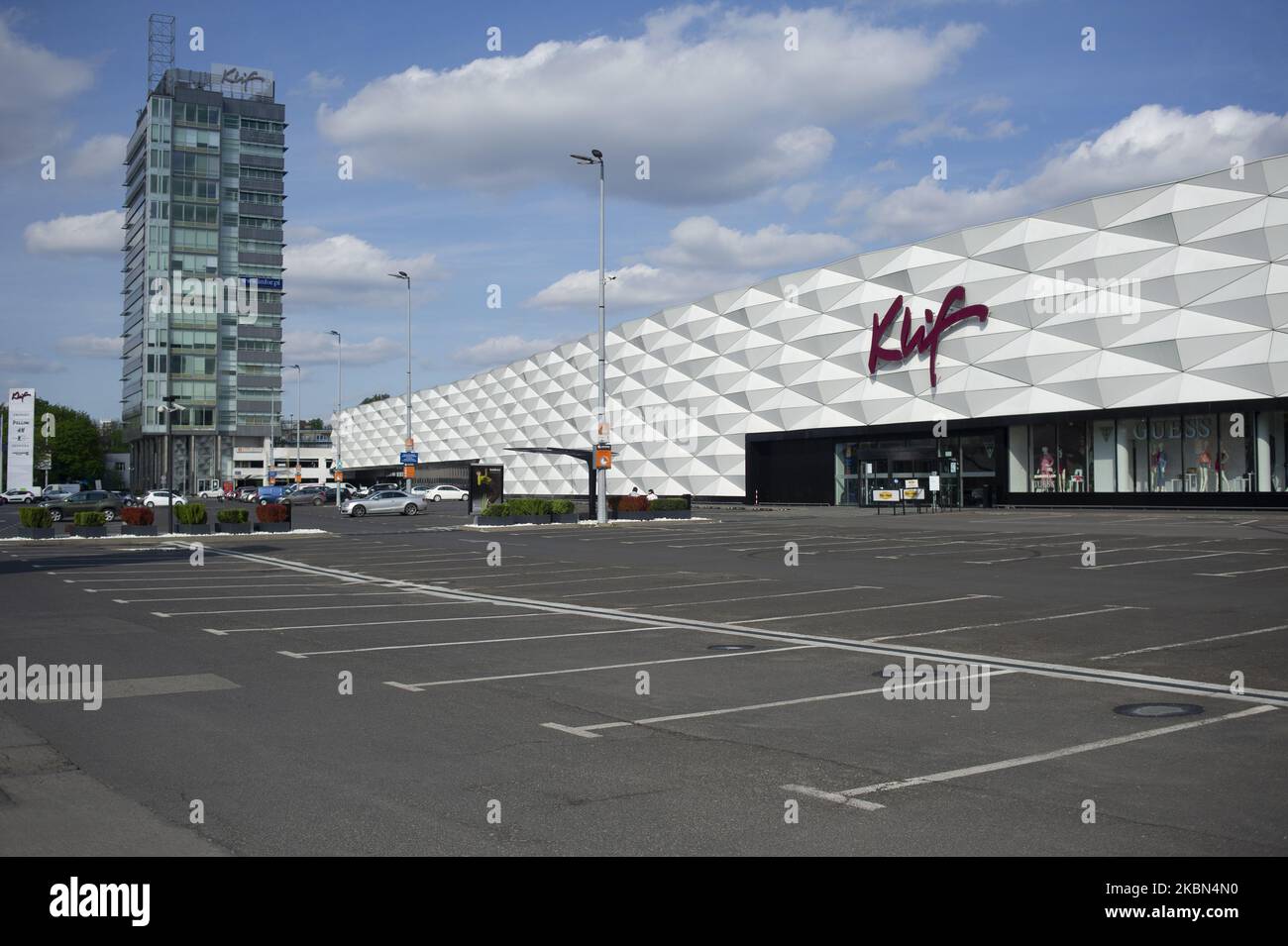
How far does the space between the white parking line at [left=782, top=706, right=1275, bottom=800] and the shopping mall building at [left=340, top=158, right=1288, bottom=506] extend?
139 ft

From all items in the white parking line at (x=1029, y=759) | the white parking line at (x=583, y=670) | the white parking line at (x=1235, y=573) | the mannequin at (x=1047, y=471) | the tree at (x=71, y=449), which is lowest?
the white parking line at (x=583, y=670)

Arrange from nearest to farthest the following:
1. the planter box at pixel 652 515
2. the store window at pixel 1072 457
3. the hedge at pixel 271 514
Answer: the hedge at pixel 271 514
the planter box at pixel 652 515
the store window at pixel 1072 457

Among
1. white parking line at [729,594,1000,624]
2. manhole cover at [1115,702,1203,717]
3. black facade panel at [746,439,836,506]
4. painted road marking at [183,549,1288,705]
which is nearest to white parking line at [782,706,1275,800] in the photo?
manhole cover at [1115,702,1203,717]

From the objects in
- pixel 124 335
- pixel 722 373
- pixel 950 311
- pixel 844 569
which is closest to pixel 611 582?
pixel 844 569

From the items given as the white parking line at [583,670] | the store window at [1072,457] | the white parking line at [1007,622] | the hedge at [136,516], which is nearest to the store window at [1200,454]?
the store window at [1072,457]

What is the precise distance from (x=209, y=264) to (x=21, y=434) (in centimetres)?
8413

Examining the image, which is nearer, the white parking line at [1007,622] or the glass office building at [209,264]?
the white parking line at [1007,622]

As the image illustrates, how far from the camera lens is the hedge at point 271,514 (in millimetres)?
41406

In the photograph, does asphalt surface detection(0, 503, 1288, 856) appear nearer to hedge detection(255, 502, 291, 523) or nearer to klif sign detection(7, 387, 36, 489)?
hedge detection(255, 502, 291, 523)

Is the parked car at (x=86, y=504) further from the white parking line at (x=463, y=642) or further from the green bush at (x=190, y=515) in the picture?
the white parking line at (x=463, y=642)

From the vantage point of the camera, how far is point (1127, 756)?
7457mm

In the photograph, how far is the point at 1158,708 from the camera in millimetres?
9062

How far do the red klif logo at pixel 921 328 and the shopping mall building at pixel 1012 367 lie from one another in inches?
4.7
